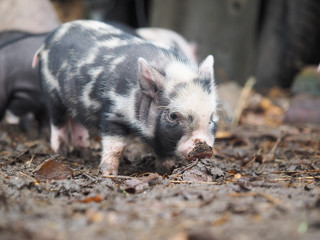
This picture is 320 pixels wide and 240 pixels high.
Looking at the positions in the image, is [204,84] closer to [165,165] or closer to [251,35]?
[165,165]

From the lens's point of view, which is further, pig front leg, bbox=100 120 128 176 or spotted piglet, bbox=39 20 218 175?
pig front leg, bbox=100 120 128 176

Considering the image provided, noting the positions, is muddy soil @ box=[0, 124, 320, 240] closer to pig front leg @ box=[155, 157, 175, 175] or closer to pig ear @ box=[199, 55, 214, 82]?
pig front leg @ box=[155, 157, 175, 175]

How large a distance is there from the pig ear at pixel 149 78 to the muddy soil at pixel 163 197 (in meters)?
0.71

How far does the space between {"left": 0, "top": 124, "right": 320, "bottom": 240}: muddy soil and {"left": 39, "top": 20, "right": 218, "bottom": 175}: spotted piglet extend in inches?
10.4

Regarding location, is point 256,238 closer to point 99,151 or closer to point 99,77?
point 99,77

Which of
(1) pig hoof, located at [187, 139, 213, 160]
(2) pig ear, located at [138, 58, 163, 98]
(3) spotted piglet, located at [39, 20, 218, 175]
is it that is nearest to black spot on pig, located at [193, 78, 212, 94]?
(3) spotted piglet, located at [39, 20, 218, 175]

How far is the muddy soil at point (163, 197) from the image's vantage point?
230 cm

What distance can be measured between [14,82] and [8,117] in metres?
0.79

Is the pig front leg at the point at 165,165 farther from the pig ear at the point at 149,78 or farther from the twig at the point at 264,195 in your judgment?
the twig at the point at 264,195

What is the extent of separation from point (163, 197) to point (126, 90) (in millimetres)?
1406

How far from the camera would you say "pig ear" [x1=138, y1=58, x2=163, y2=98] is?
3.94m

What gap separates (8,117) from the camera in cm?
686

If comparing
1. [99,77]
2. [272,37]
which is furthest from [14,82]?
[272,37]

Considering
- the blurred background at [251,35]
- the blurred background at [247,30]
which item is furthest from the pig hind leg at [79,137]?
the blurred background at [247,30]
